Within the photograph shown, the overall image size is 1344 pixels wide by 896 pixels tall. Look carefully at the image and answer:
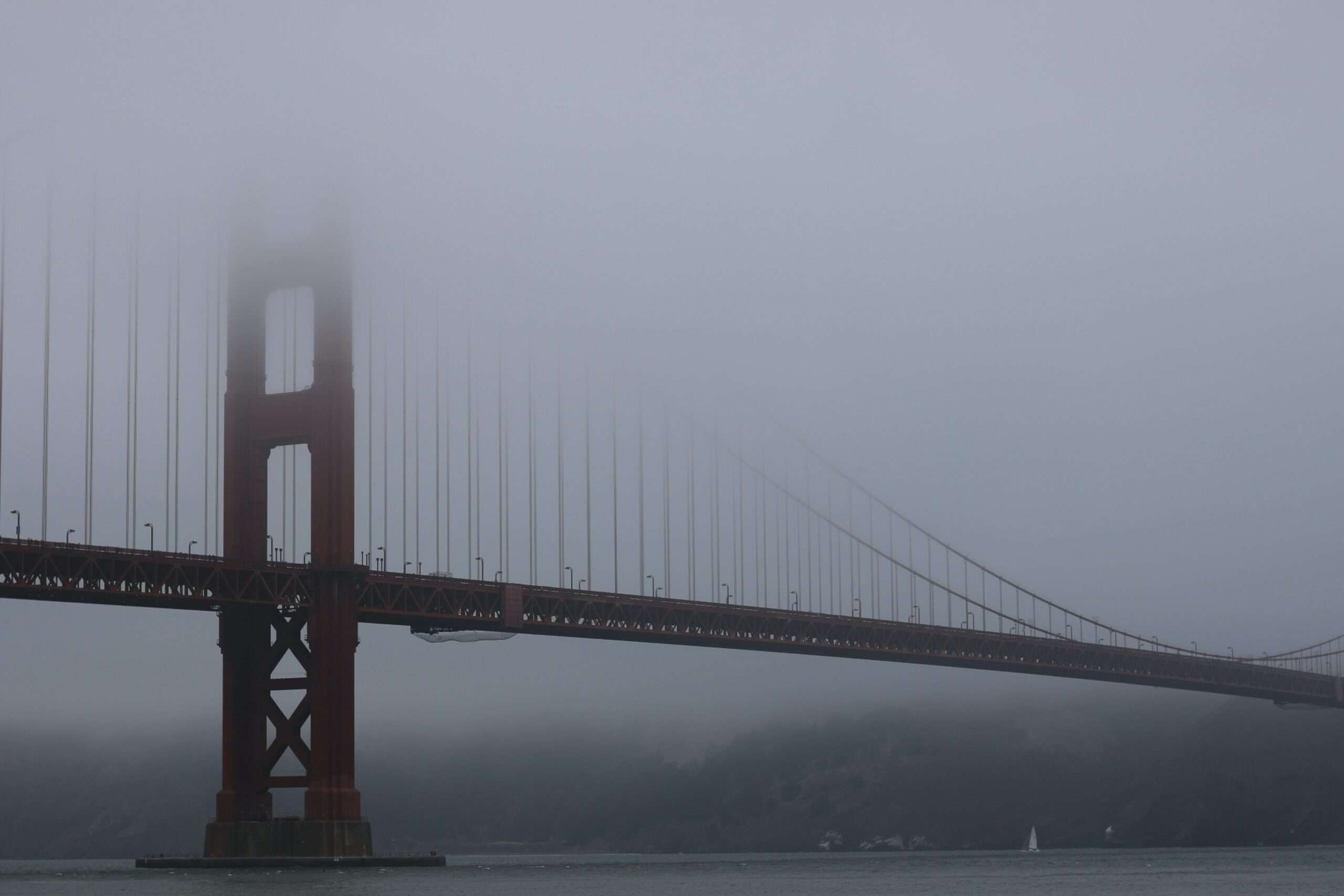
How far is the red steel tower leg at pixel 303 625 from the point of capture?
56.4 metres

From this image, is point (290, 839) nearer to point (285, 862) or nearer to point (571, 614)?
point (285, 862)

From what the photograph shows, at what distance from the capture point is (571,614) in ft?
222

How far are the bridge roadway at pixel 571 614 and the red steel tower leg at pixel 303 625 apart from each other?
1183 mm

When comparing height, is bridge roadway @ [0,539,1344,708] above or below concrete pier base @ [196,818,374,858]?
above

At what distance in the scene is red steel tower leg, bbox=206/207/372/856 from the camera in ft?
185

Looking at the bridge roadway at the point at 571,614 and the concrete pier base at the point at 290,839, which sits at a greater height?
the bridge roadway at the point at 571,614

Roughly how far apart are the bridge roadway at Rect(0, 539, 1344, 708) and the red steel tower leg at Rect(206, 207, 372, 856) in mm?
1183

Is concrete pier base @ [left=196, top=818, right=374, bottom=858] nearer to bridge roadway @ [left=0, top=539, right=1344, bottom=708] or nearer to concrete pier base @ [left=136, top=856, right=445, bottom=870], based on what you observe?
concrete pier base @ [left=136, top=856, right=445, bottom=870]

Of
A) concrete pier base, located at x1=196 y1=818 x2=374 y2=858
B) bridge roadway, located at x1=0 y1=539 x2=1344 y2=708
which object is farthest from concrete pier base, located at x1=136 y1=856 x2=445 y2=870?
bridge roadway, located at x1=0 y1=539 x2=1344 y2=708

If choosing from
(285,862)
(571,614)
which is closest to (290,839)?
(285,862)

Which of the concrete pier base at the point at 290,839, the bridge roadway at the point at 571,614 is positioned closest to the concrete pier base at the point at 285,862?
the concrete pier base at the point at 290,839

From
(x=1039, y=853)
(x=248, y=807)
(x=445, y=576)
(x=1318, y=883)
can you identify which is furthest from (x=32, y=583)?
(x=1039, y=853)

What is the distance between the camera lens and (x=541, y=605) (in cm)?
6669

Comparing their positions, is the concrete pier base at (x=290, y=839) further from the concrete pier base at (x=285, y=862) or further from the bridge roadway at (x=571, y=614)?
the bridge roadway at (x=571, y=614)
